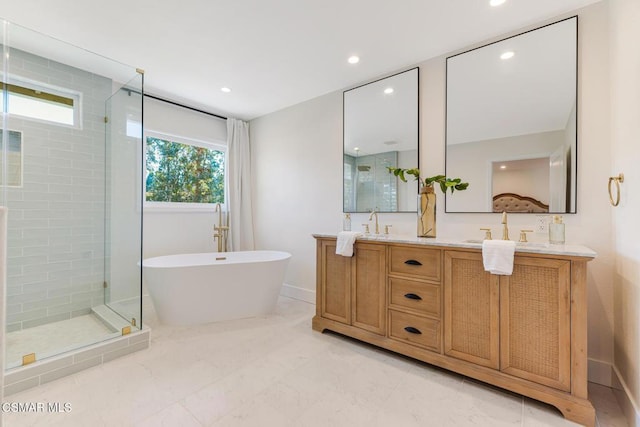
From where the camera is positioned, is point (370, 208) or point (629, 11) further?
point (370, 208)

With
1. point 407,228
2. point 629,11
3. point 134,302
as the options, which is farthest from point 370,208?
point 134,302

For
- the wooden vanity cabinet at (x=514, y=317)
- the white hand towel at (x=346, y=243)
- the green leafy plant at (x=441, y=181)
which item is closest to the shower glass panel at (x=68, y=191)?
the white hand towel at (x=346, y=243)

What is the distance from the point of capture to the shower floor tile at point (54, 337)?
196cm

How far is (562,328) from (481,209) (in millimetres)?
1015

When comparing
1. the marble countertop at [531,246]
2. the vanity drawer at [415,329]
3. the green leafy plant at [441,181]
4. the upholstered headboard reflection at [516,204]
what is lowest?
the vanity drawer at [415,329]

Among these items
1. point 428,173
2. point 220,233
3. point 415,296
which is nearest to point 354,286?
point 415,296

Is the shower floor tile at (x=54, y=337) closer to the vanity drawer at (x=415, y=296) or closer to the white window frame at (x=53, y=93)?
the white window frame at (x=53, y=93)

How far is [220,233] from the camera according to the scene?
149 inches

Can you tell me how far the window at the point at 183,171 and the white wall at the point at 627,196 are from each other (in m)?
4.09

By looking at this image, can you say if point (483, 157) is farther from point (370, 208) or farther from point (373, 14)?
point (373, 14)

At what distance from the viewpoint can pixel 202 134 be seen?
3904 mm

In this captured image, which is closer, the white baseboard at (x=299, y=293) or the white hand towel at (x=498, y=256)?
the white hand towel at (x=498, y=256)

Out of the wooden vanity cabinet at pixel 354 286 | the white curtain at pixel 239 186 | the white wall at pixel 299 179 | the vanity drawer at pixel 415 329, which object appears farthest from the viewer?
the white curtain at pixel 239 186

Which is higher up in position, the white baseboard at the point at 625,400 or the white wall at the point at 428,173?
the white wall at the point at 428,173
